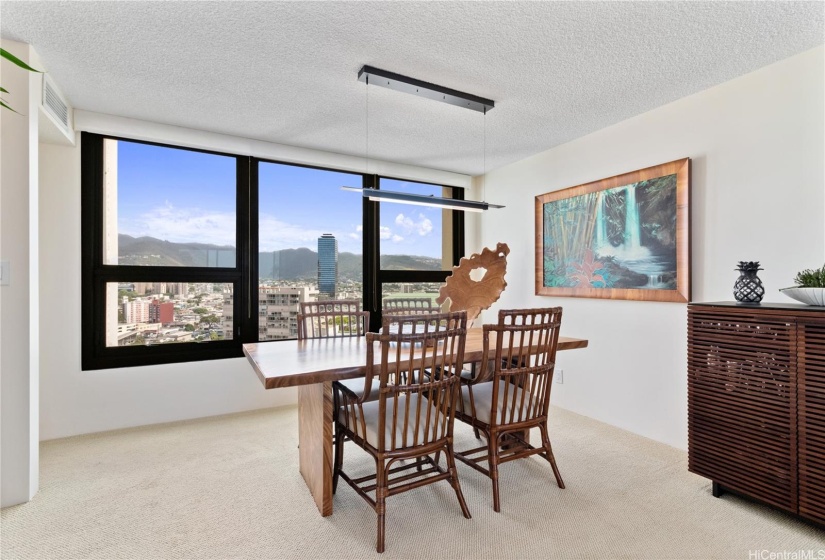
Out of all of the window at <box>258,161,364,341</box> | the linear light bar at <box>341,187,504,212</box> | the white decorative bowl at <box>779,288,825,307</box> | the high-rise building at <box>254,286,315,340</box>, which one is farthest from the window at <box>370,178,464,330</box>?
the white decorative bowl at <box>779,288,825,307</box>

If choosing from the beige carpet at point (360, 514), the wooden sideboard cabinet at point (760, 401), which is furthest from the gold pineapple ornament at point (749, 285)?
the beige carpet at point (360, 514)

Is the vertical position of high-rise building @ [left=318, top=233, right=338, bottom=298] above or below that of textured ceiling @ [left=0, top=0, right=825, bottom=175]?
below

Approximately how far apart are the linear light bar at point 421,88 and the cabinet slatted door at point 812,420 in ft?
7.21

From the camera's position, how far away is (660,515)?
6.75 feet

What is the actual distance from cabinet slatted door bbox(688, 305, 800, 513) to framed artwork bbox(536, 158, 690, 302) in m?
0.67

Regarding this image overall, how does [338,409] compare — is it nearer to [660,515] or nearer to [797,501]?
[660,515]

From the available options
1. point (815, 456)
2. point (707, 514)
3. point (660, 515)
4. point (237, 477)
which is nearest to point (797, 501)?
point (815, 456)

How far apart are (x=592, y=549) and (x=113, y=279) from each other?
371 centimetres

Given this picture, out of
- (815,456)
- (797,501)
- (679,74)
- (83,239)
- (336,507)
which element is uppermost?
(679,74)

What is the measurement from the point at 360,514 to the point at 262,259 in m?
2.52

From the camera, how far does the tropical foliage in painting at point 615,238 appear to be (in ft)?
9.57

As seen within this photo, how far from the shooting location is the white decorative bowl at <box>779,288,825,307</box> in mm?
1915

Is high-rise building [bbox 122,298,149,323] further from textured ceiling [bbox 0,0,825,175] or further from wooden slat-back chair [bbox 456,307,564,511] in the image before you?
wooden slat-back chair [bbox 456,307,564,511]

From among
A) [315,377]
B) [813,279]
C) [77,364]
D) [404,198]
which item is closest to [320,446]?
[315,377]
